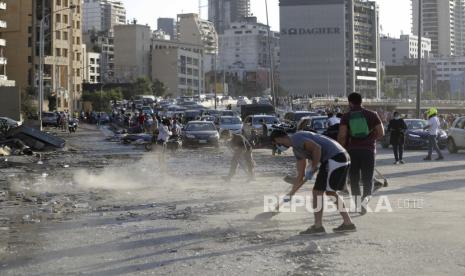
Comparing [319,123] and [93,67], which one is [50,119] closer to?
[319,123]

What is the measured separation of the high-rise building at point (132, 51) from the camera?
18362 cm

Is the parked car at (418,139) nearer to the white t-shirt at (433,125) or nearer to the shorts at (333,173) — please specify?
the white t-shirt at (433,125)

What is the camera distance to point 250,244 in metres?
8.41

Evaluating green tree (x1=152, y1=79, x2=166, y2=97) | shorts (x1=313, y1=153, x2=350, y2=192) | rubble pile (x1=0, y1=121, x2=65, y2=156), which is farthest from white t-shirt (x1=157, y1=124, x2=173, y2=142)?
green tree (x1=152, y1=79, x2=166, y2=97)

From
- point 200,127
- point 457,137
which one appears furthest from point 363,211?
point 200,127

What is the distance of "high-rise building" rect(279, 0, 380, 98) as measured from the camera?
6959 inches

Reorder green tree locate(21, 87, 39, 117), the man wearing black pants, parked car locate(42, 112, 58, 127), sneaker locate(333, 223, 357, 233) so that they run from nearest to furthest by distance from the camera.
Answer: sneaker locate(333, 223, 357, 233), the man wearing black pants, parked car locate(42, 112, 58, 127), green tree locate(21, 87, 39, 117)

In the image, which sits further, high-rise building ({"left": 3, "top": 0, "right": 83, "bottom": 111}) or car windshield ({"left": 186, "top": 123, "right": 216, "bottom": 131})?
high-rise building ({"left": 3, "top": 0, "right": 83, "bottom": 111})

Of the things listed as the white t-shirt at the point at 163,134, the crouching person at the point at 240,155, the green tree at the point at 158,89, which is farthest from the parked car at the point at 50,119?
the green tree at the point at 158,89

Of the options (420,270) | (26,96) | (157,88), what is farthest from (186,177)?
(157,88)

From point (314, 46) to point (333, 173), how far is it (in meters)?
171

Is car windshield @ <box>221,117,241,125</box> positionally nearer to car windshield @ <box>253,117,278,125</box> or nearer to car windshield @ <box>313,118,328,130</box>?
car windshield @ <box>253,117,278,125</box>

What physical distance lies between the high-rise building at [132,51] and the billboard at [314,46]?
1429 inches

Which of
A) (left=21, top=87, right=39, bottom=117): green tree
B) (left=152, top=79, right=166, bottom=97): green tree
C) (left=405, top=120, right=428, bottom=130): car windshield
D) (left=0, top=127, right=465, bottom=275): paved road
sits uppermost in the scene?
(left=152, top=79, right=166, bottom=97): green tree
